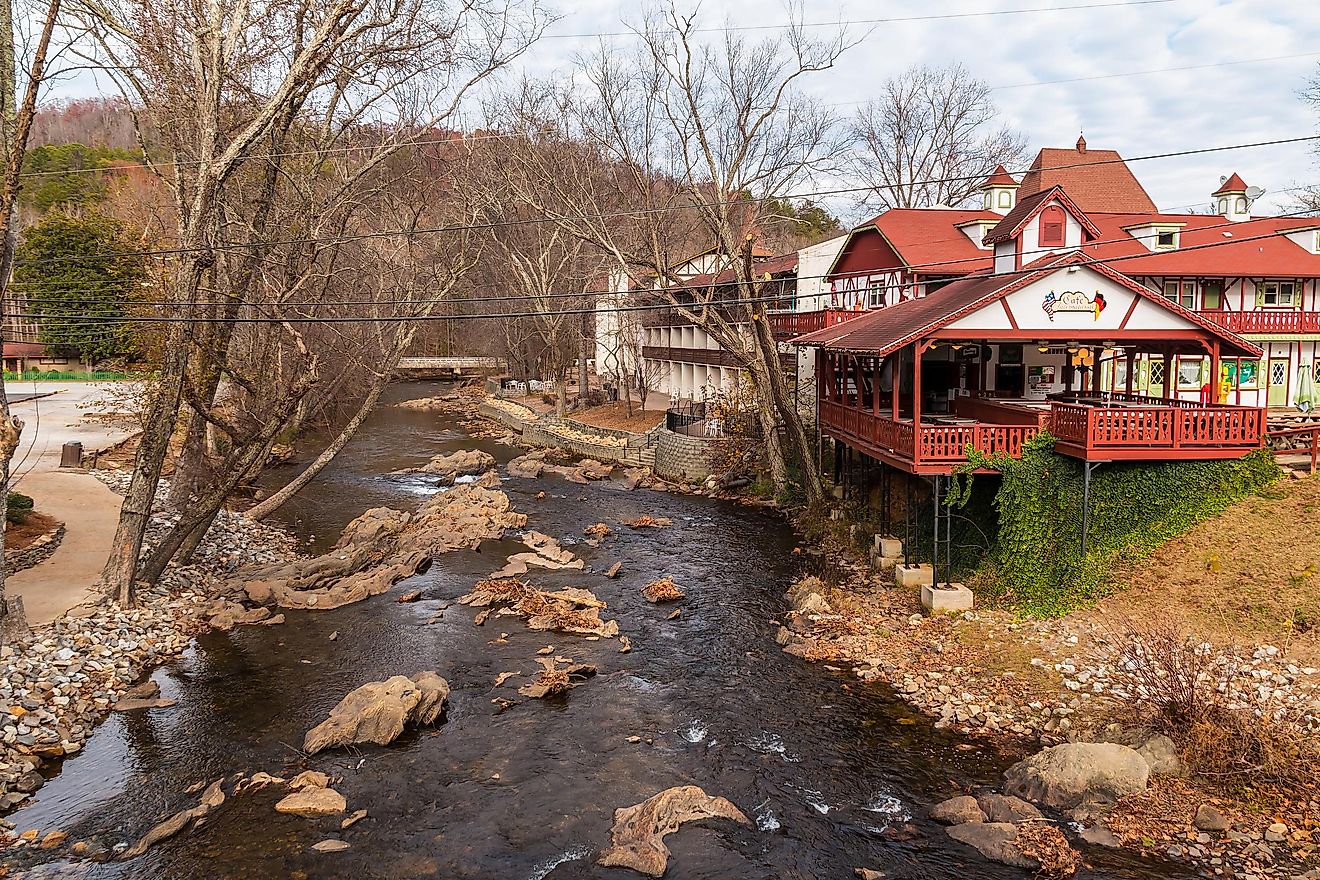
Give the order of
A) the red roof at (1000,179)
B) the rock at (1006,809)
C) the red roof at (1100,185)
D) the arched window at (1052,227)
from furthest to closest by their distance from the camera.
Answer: the red roof at (1100,185), the red roof at (1000,179), the arched window at (1052,227), the rock at (1006,809)

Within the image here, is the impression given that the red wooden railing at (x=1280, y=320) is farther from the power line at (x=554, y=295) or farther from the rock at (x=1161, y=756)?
the rock at (x=1161, y=756)

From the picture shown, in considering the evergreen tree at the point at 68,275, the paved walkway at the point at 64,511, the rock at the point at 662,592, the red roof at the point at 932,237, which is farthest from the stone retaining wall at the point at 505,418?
the rock at the point at 662,592

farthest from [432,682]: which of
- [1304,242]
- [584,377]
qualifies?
[584,377]

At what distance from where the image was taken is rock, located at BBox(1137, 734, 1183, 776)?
1166 cm

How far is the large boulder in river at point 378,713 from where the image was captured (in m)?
13.2

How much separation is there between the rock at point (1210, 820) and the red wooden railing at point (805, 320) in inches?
802

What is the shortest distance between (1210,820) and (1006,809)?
7.85 ft

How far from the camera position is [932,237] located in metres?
32.2

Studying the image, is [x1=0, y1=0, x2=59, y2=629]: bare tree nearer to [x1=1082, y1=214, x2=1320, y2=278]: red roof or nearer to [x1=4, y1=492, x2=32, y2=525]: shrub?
[x1=4, y1=492, x2=32, y2=525]: shrub

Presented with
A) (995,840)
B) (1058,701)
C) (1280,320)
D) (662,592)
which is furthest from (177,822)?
(1280,320)

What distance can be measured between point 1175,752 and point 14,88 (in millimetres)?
20189

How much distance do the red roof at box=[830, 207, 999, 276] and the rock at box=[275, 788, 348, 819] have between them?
82.9ft

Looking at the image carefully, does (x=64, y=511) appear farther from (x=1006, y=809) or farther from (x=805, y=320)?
(x=805, y=320)

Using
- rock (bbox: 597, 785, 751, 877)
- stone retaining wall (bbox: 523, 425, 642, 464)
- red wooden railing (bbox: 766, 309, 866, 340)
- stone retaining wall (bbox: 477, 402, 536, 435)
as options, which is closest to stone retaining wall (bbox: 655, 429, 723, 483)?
stone retaining wall (bbox: 523, 425, 642, 464)
